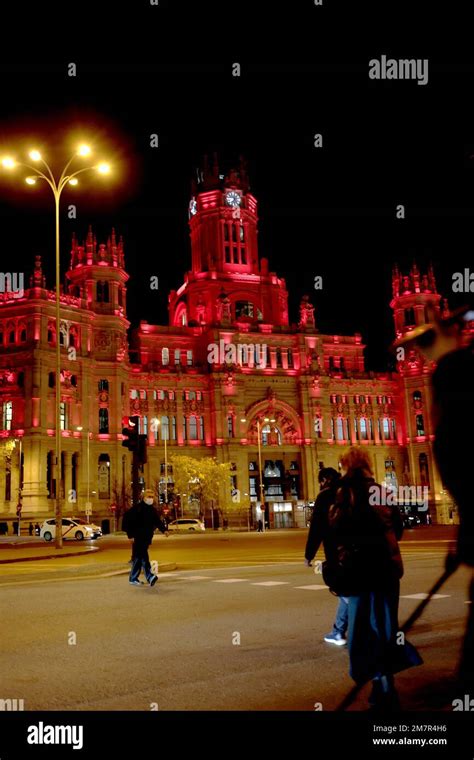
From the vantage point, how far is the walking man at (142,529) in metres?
14.7

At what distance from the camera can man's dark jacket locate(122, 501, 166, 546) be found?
14695 mm

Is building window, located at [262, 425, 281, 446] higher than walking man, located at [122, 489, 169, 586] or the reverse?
higher

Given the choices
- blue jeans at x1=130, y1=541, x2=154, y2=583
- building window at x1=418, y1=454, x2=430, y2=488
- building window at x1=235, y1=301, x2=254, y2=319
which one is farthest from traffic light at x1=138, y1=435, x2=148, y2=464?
building window at x1=235, y1=301, x2=254, y2=319

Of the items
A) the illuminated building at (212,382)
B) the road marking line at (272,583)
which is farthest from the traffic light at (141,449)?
the illuminated building at (212,382)

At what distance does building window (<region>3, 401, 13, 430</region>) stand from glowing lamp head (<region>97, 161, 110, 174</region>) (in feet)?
162

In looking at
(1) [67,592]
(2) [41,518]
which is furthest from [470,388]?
(2) [41,518]

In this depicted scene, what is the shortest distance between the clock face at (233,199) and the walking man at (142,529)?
94.9 meters

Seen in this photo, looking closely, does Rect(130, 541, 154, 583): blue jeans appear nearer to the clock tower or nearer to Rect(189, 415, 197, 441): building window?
Rect(189, 415, 197, 441): building window

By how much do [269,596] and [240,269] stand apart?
92.2 meters

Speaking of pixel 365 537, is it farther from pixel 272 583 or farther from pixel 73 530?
pixel 73 530

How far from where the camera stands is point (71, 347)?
76.5 metres

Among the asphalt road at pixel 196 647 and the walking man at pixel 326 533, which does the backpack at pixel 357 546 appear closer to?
the asphalt road at pixel 196 647

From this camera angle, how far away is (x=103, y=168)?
91.4ft

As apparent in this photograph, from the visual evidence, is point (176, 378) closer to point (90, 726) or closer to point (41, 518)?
point (41, 518)
